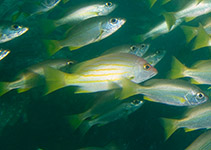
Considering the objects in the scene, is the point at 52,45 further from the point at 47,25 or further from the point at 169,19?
the point at 169,19

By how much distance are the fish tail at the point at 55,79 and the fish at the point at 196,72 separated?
2.06 m

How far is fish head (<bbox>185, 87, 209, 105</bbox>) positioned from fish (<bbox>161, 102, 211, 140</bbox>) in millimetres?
285

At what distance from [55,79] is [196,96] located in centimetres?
234

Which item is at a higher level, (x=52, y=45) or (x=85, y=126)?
(x=52, y=45)

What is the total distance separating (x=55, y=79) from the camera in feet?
8.27

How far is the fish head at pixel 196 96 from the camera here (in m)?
2.80

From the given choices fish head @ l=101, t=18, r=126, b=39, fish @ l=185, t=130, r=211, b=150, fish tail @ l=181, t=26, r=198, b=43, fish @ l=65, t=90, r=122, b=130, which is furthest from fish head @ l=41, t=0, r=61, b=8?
fish @ l=185, t=130, r=211, b=150

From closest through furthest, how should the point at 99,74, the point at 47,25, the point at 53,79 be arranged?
1. the point at 53,79
2. the point at 99,74
3. the point at 47,25

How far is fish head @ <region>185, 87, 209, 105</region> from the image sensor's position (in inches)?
110

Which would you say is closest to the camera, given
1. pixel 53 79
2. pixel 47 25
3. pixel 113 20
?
pixel 53 79

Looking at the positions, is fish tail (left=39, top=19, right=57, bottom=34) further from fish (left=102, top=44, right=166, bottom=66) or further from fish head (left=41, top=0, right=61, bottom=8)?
fish (left=102, top=44, right=166, bottom=66)

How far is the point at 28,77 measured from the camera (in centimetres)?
297

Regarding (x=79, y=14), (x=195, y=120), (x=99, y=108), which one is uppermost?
(x=79, y=14)

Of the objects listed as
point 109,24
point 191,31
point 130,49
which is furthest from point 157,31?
point 109,24
